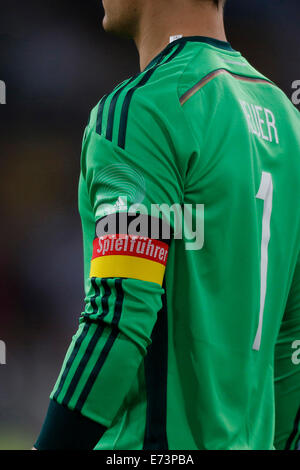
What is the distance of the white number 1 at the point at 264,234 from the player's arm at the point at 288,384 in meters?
→ 0.11

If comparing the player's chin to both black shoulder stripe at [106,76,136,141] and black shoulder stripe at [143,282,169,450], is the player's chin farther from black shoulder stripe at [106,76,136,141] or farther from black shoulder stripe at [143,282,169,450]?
black shoulder stripe at [143,282,169,450]

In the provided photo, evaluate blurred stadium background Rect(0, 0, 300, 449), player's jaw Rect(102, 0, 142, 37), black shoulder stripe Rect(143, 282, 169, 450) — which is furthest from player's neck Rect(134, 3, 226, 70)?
blurred stadium background Rect(0, 0, 300, 449)

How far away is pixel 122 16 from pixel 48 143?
2.81 m

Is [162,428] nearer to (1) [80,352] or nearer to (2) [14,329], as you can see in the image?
(1) [80,352]

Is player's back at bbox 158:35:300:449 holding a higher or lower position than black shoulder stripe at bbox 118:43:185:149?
lower

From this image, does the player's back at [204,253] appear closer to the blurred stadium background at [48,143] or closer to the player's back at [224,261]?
the player's back at [224,261]

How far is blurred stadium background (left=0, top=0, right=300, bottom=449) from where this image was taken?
360 cm

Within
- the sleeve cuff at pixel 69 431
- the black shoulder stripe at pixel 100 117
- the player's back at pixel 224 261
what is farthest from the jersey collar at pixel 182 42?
the sleeve cuff at pixel 69 431

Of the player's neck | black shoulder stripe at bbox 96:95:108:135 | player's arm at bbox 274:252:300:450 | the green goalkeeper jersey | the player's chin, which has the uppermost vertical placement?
the player's chin

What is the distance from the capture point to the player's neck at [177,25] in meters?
0.92

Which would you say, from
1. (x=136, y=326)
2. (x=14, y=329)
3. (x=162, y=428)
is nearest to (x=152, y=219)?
(x=136, y=326)

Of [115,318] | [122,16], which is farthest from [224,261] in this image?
[122,16]

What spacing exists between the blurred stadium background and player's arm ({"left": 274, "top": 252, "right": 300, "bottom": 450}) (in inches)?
106

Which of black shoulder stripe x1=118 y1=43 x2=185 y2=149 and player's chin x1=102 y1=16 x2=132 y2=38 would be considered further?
player's chin x1=102 y1=16 x2=132 y2=38
